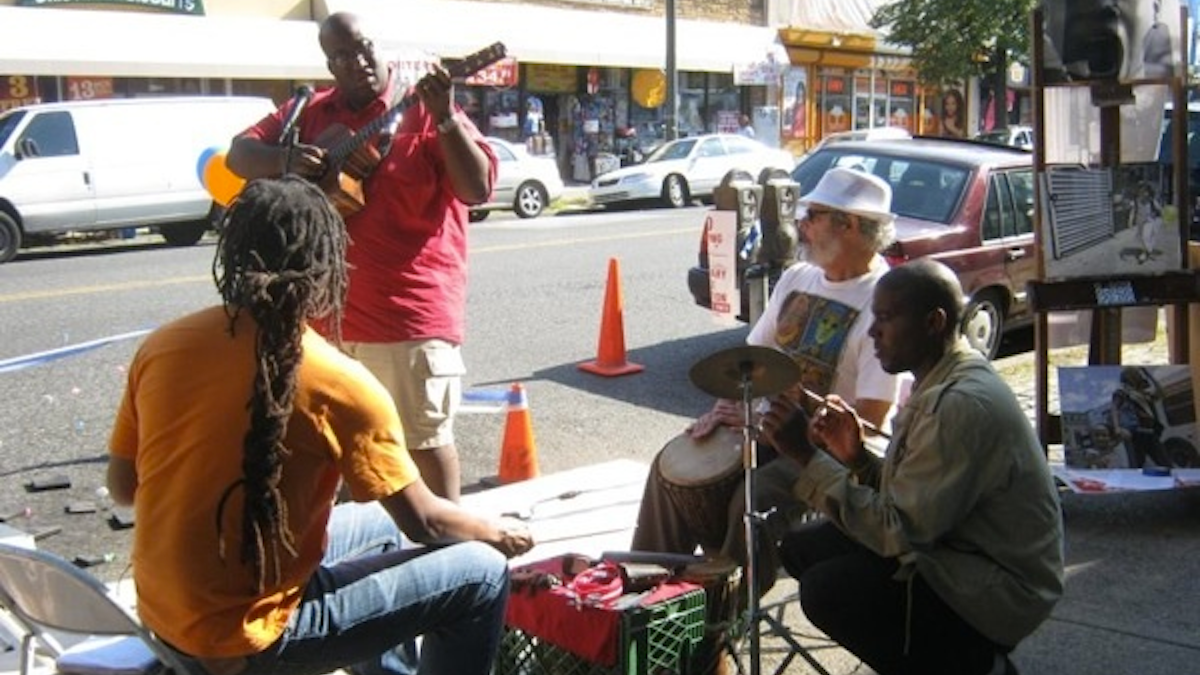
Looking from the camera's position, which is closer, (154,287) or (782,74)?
(154,287)

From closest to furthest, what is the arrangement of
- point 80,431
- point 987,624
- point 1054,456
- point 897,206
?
point 987,624, point 1054,456, point 80,431, point 897,206

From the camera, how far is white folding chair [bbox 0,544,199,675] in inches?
104

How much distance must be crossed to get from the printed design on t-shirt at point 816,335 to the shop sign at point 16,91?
65.1 feet

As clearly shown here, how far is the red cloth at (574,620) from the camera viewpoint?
347cm

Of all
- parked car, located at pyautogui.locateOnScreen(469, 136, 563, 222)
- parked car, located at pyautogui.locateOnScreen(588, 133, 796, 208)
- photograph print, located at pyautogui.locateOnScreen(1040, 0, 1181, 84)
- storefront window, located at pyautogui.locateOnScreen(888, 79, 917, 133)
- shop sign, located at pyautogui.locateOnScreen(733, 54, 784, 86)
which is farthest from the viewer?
storefront window, located at pyautogui.locateOnScreen(888, 79, 917, 133)

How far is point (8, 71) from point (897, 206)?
16230 millimetres

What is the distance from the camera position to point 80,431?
721cm

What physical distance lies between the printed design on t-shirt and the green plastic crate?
0.96m

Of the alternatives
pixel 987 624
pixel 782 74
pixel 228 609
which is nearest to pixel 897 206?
pixel 987 624

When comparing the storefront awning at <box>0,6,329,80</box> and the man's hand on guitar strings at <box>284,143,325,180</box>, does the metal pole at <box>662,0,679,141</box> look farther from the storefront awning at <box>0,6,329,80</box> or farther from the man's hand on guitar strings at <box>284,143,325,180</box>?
the man's hand on guitar strings at <box>284,143,325,180</box>

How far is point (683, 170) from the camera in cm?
2339

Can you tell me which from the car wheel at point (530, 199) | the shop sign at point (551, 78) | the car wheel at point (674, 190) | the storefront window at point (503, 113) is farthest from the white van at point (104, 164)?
the shop sign at point (551, 78)

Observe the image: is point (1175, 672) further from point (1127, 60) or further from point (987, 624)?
point (1127, 60)

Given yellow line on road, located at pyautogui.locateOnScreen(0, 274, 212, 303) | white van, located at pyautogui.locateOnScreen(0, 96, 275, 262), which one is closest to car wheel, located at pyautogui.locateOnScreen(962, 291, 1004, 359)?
yellow line on road, located at pyautogui.locateOnScreen(0, 274, 212, 303)
